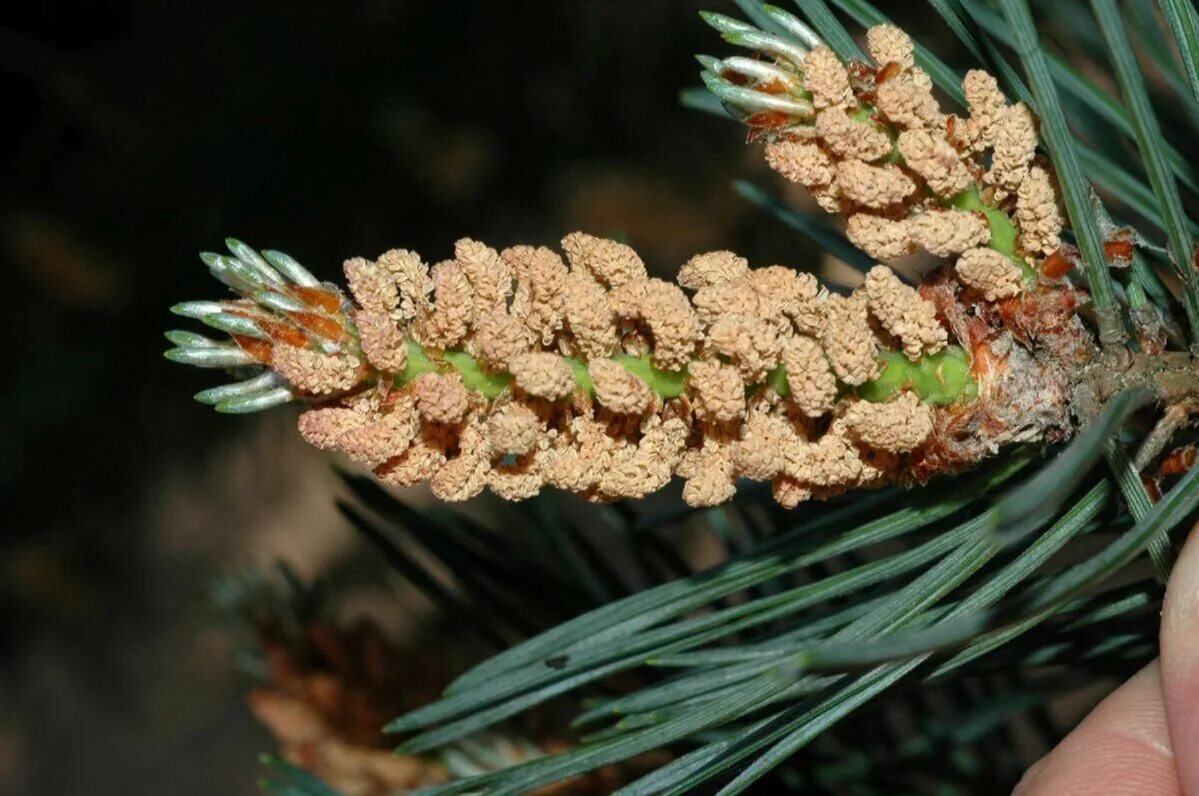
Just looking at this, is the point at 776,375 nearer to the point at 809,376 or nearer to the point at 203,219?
the point at 809,376

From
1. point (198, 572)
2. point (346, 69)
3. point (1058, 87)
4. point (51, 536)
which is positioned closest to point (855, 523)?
point (1058, 87)

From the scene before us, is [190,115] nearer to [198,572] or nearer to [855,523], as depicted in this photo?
[198,572]

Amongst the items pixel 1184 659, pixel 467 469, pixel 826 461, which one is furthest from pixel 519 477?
pixel 1184 659

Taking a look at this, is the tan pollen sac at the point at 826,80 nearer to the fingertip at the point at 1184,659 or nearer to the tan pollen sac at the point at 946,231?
the tan pollen sac at the point at 946,231

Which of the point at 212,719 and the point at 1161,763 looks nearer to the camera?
the point at 1161,763

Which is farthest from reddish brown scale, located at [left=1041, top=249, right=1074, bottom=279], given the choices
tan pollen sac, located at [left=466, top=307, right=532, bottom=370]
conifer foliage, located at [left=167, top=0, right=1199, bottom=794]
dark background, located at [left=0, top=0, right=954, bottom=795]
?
dark background, located at [left=0, top=0, right=954, bottom=795]

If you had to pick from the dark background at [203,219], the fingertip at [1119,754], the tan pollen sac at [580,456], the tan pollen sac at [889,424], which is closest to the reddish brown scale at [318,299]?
the tan pollen sac at [580,456]

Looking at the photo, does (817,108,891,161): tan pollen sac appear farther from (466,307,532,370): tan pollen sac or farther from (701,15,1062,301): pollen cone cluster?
(466,307,532,370): tan pollen sac
